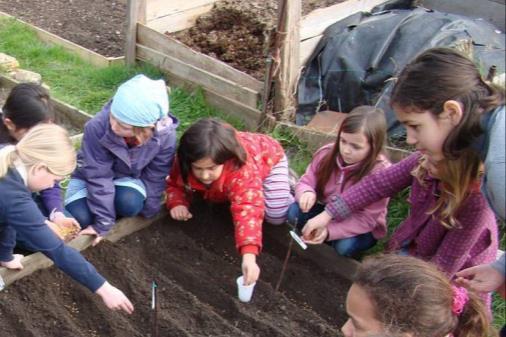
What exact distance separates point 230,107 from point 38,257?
216 centimetres

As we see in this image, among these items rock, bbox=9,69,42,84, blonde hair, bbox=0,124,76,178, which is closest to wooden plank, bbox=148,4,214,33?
rock, bbox=9,69,42,84

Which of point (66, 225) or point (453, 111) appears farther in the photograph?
point (66, 225)

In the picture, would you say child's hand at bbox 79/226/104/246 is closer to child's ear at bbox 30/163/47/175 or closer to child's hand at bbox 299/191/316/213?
child's ear at bbox 30/163/47/175

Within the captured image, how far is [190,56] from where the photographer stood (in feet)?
17.4

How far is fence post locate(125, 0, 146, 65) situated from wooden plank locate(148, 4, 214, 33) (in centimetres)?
15

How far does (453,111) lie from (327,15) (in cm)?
305

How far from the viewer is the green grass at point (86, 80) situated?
15.4 ft

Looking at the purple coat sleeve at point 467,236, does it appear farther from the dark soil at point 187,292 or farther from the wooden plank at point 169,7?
the wooden plank at point 169,7

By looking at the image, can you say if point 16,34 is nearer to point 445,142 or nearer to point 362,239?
point 362,239

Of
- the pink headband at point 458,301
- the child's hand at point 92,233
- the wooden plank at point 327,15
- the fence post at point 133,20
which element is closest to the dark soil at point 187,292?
the child's hand at point 92,233

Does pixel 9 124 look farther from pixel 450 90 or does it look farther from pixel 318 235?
pixel 450 90

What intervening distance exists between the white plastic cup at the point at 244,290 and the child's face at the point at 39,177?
1.04 m

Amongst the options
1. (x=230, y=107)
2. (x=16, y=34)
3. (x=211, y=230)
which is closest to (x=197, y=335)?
(x=211, y=230)

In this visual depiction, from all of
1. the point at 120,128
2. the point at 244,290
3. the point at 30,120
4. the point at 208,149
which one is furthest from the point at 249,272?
the point at 30,120
